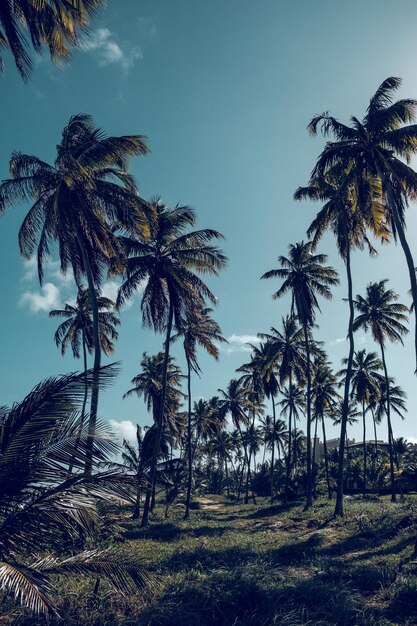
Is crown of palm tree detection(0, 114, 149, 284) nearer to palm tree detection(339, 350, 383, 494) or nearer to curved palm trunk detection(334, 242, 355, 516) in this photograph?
curved palm trunk detection(334, 242, 355, 516)

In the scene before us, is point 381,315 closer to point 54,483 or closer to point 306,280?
point 306,280

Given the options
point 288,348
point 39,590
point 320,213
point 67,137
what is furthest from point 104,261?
point 288,348

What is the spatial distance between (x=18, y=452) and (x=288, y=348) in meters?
31.5

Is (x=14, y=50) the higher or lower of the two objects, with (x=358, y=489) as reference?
higher

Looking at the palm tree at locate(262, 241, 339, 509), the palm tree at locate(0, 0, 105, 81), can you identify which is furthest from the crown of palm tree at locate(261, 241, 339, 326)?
the palm tree at locate(0, 0, 105, 81)

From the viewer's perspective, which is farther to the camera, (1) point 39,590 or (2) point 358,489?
(2) point 358,489

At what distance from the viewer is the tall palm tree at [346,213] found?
18.8m

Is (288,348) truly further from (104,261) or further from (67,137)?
(67,137)

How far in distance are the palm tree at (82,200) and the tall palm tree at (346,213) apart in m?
8.48

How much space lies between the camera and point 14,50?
887 centimetres

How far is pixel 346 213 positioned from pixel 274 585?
17771 millimetres

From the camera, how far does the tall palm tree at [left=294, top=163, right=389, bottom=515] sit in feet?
61.6

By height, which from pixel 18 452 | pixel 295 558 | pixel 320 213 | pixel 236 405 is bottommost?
pixel 295 558

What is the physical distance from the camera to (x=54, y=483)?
608 cm
